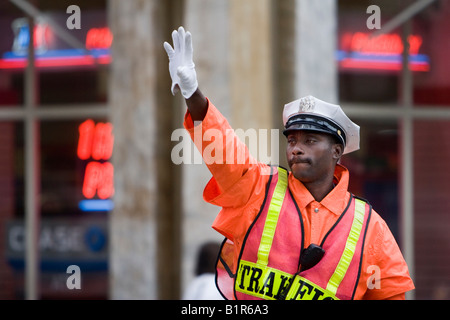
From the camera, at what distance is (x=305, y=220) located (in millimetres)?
2357

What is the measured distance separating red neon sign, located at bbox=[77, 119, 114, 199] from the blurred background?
1cm

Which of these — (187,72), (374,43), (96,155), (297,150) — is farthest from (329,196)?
(96,155)

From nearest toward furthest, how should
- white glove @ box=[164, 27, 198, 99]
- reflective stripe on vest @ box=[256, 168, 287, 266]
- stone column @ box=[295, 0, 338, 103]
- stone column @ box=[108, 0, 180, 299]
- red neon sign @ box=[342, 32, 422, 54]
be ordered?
white glove @ box=[164, 27, 198, 99], reflective stripe on vest @ box=[256, 168, 287, 266], stone column @ box=[295, 0, 338, 103], stone column @ box=[108, 0, 180, 299], red neon sign @ box=[342, 32, 422, 54]

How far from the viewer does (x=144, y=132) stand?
575cm

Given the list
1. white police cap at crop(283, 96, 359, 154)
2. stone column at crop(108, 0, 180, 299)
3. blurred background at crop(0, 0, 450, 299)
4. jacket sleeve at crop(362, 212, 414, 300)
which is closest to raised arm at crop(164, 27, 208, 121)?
white police cap at crop(283, 96, 359, 154)

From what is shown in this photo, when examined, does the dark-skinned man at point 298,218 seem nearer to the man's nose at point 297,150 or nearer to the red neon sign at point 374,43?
the man's nose at point 297,150

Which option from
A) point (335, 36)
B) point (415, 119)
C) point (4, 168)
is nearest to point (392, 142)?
point (415, 119)

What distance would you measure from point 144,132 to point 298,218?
3.60m

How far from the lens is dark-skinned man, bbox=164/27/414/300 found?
2.26m

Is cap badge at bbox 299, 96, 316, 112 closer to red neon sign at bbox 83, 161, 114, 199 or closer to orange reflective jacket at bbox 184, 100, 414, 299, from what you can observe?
orange reflective jacket at bbox 184, 100, 414, 299

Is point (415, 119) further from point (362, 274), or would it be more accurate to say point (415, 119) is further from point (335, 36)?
point (362, 274)

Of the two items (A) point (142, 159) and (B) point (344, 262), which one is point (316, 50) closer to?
(A) point (142, 159)

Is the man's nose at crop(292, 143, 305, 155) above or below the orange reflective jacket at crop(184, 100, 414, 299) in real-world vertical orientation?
above
